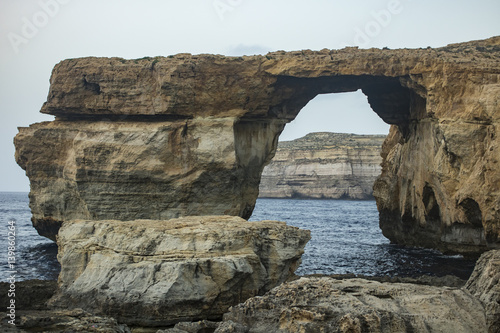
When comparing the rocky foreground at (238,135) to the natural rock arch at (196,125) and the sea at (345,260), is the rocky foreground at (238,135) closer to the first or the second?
the natural rock arch at (196,125)

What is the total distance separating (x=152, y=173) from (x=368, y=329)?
20.3 m

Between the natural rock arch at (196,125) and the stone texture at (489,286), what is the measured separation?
14.7 metres

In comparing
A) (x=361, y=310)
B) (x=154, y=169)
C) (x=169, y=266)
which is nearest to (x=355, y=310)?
(x=361, y=310)

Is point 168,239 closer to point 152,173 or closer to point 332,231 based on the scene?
point 152,173

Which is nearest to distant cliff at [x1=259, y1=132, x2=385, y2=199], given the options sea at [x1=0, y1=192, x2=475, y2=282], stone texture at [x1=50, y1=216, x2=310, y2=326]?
sea at [x1=0, y1=192, x2=475, y2=282]

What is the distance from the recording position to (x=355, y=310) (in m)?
9.11

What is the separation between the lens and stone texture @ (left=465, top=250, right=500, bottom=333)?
9242 millimetres

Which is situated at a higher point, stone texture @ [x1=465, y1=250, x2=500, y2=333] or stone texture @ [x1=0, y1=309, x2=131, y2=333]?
stone texture @ [x1=465, y1=250, x2=500, y2=333]

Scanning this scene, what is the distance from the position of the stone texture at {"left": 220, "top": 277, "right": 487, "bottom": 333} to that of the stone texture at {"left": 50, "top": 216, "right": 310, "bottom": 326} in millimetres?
3824

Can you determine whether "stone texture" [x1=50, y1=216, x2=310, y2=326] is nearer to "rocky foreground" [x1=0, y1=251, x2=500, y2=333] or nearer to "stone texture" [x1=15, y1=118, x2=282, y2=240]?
"rocky foreground" [x1=0, y1=251, x2=500, y2=333]

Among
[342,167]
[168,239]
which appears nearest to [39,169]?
[168,239]

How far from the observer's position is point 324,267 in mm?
25609

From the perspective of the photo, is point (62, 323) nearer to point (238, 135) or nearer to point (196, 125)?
point (196, 125)

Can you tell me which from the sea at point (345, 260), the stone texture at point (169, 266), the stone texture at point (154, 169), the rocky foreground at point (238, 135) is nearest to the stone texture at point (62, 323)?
the stone texture at point (169, 266)
